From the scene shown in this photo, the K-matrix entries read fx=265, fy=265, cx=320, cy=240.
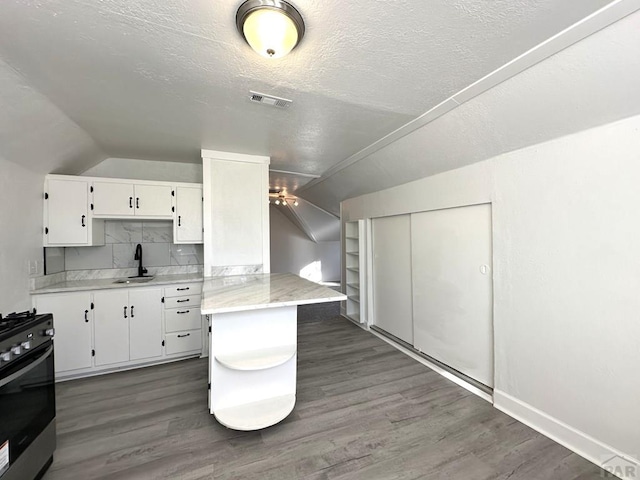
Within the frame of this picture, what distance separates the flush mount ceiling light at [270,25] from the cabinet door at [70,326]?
303 centimetres

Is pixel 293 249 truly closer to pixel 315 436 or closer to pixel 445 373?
pixel 445 373

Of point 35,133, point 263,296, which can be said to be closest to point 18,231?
point 35,133

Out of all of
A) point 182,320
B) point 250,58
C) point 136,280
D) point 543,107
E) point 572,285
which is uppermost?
point 250,58

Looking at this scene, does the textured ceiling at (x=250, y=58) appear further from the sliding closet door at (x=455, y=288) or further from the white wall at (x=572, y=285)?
the sliding closet door at (x=455, y=288)

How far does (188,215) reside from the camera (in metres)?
3.40

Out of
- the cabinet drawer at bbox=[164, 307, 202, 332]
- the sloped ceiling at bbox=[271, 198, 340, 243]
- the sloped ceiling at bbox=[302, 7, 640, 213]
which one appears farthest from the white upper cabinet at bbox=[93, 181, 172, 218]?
the sloped ceiling at bbox=[271, 198, 340, 243]

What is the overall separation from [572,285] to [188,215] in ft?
12.6

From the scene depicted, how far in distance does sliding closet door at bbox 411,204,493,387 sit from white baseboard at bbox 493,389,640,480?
0.27 meters

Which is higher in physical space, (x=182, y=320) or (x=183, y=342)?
(x=182, y=320)

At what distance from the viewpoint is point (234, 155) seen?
3.34m

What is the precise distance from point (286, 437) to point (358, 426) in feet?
1.83

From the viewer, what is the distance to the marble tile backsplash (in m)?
3.31

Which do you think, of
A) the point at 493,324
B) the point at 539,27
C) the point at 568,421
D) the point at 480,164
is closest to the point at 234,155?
the point at 480,164

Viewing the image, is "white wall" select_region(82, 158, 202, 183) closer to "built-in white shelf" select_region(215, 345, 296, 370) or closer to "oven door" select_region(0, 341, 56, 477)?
"oven door" select_region(0, 341, 56, 477)
